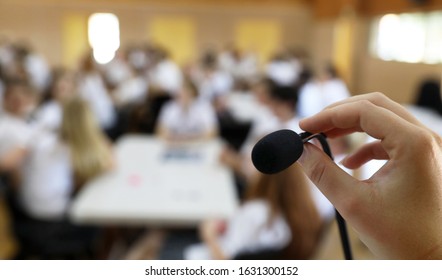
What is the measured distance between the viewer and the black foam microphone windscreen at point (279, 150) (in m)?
0.45

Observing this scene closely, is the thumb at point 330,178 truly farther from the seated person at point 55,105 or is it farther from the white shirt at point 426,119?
the seated person at point 55,105

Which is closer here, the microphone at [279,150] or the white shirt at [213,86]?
the microphone at [279,150]

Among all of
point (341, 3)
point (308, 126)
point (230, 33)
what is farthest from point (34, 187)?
point (230, 33)

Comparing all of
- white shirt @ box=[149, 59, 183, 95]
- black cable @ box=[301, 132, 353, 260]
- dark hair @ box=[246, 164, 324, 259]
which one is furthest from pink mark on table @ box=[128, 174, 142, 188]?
white shirt @ box=[149, 59, 183, 95]

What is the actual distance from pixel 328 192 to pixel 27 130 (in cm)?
212

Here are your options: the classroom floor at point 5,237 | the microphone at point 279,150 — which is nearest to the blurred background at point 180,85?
the classroom floor at point 5,237

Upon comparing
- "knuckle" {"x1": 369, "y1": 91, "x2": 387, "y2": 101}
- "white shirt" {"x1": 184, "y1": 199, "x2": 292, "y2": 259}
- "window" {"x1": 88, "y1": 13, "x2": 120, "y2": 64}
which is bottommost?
"white shirt" {"x1": 184, "y1": 199, "x2": 292, "y2": 259}

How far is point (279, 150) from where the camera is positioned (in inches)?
17.6

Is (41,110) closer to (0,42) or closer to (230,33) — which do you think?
(0,42)

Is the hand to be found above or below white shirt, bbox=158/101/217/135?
above

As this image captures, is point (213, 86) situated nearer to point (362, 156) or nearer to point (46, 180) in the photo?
point (46, 180)

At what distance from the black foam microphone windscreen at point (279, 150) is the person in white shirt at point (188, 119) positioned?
109 inches

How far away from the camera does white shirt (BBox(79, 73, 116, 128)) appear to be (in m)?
3.88

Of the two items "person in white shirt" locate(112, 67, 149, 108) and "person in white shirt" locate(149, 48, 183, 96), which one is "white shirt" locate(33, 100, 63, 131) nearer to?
"person in white shirt" locate(112, 67, 149, 108)
